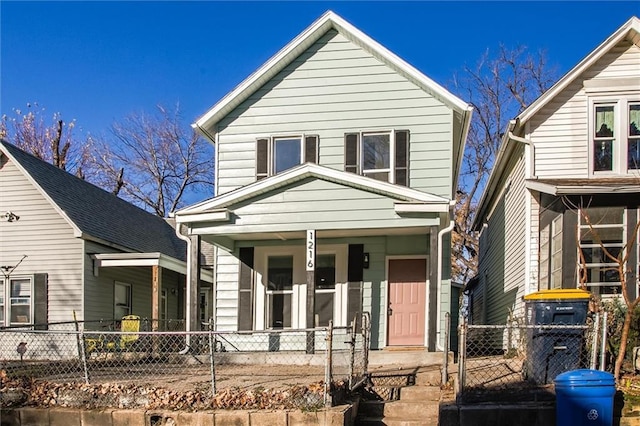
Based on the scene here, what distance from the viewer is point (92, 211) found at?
16.1m

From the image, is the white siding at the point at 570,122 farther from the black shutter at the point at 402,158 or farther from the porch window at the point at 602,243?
the black shutter at the point at 402,158

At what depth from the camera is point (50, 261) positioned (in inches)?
569

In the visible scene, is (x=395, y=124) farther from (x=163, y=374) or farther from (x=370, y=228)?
(x=163, y=374)

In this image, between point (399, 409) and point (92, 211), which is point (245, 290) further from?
point (92, 211)

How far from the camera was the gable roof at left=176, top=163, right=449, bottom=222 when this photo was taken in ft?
33.2

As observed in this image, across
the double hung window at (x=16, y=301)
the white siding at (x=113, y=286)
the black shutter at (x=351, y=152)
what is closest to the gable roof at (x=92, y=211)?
the white siding at (x=113, y=286)

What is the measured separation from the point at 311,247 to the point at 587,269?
5.17 meters

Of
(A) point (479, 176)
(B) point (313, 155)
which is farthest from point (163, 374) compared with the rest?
(A) point (479, 176)

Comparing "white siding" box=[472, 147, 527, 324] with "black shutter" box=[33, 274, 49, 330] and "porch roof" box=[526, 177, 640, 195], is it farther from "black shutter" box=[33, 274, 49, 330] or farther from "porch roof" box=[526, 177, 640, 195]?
"black shutter" box=[33, 274, 49, 330]

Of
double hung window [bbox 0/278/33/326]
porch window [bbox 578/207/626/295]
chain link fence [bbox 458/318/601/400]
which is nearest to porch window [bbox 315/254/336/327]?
chain link fence [bbox 458/318/601/400]

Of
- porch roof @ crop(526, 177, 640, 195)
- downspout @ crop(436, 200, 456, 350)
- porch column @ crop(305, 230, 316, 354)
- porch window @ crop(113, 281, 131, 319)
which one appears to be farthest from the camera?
porch window @ crop(113, 281, 131, 319)

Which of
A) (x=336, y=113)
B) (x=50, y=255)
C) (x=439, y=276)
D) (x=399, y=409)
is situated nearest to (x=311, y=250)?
(x=439, y=276)

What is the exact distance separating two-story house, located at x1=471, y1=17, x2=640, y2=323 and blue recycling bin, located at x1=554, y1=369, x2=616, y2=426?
431 cm

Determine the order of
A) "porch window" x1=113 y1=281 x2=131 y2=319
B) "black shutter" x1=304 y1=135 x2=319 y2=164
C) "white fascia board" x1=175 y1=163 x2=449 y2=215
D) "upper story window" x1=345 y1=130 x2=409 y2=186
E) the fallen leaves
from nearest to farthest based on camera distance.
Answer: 1. the fallen leaves
2. "white fascia board" x1=175 y1=163 x2=449 y2=215
3. "upper story window" x1=345 y1=130 x2=409 y2=186
4. "black shutter" x1=304 y1=135 x2=319 y2=164
5. "porch window" x1=113 y1=281 x2=131 y2=319
